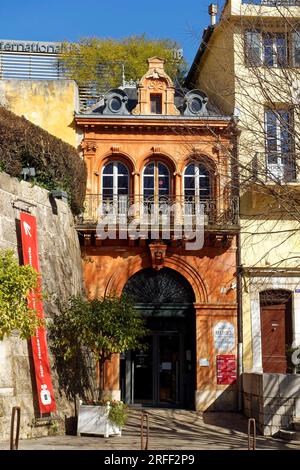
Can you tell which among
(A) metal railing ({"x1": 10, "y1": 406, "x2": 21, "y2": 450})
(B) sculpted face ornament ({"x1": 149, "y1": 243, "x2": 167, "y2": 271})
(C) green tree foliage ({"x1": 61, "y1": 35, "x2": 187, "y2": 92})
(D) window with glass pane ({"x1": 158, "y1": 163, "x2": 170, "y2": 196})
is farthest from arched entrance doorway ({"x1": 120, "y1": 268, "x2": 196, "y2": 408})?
(C) green tree foliage ({"x1": 61, "y1": 35, "x2": 187, "y2": 92})

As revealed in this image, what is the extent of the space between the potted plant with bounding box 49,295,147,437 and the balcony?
15.3ft

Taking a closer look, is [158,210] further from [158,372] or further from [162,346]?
[158,372]

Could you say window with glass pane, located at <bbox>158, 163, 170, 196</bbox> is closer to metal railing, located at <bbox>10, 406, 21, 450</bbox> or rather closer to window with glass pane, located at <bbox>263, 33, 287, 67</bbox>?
window with glass pane, located at <bbox>263, 33, 287, 67</bbox>

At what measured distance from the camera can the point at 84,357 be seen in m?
17.6

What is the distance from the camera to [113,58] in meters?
33.8

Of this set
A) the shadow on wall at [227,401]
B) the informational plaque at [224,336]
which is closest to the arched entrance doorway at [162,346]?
the informational plaque at [224,336]

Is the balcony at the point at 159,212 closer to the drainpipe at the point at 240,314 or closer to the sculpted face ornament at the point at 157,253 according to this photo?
the sculpted face ornament at the point at 157,253

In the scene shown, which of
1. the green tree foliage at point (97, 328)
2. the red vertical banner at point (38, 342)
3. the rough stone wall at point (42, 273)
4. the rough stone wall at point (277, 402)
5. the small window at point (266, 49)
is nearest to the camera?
the small window at point (266, 49)

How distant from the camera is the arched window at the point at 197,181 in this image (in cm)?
2091

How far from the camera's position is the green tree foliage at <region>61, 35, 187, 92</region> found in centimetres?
3084

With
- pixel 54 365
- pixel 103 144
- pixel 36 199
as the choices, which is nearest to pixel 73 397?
pixel 54 365

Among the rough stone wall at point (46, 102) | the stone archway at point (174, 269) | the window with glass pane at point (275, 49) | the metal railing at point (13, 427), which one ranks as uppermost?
the rough stone wall at point (46, 102)

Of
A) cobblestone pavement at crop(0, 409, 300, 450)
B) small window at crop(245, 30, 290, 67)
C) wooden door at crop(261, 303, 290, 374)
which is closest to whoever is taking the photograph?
cobblestone pavement at crop(0, 409, 300, 450)

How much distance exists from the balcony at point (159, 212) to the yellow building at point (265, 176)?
680 millimetres
